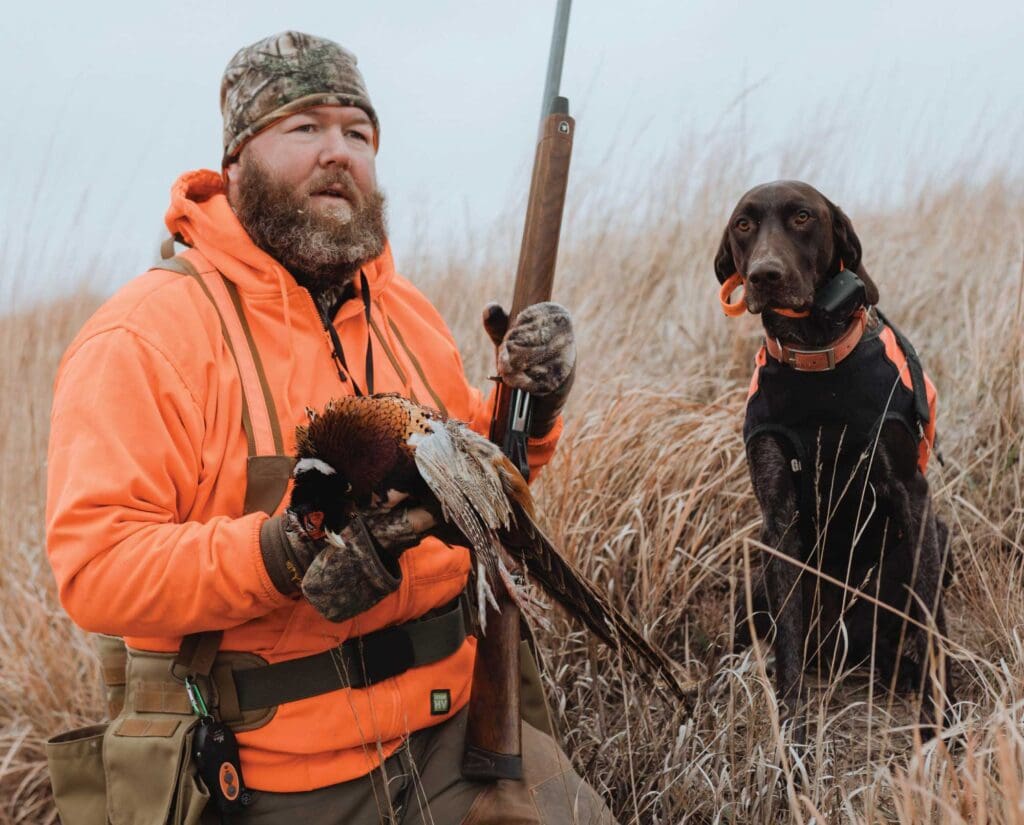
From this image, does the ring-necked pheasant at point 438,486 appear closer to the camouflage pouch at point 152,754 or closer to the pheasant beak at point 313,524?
the pheasant beak at point 313,524

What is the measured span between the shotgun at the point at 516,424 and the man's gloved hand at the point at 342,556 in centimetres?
34

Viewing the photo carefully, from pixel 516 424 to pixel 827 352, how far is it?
91 cm

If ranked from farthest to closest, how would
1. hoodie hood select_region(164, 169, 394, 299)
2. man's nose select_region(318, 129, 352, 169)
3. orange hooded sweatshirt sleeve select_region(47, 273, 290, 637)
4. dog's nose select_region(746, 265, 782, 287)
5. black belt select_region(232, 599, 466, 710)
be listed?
man's nose select_region(318, 129, 352, 169), dog's nose select_region(746, 265, 782, 287), hoodie hood select_region(164, 169, 394, 299), black belt select_region(232, 599, 466, 710), orange hooded sweatshirt sleeve select_region(47, 273, 290, 637)

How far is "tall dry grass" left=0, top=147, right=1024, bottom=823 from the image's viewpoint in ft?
7.56

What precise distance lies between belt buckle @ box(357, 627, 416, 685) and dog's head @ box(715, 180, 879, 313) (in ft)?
4.28

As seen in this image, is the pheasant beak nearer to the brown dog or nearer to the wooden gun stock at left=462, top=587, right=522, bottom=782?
the wooden gun stock at left=462, top=587, right=522, bottom=782

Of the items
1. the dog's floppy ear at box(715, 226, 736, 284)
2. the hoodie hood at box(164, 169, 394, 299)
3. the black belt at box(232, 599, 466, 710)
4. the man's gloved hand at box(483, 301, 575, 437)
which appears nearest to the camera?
the black belt at box(232, 599, 466, 710)

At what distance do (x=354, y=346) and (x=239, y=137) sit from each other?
2.37ft

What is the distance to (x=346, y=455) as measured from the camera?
1.97 meters

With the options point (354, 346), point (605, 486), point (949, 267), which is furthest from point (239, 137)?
point (949, 267)

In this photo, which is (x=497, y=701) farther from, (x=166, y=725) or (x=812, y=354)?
(x=812, y=354)

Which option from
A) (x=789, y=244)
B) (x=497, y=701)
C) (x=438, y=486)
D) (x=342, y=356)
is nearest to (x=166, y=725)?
(x=497, y=701)

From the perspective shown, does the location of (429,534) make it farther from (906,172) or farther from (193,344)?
(906,172)

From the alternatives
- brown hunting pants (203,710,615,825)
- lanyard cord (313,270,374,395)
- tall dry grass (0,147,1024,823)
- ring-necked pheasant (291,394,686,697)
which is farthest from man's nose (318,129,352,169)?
brown hunting pants (203,710,615,825)
